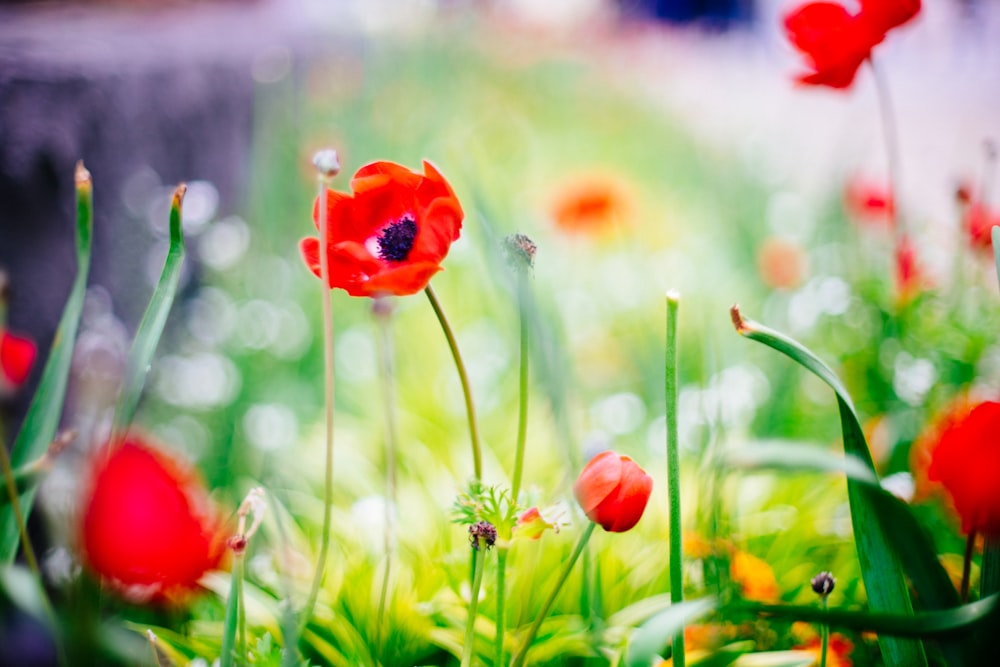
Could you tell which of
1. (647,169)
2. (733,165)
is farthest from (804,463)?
(647,169)

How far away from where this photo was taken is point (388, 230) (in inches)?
24.8

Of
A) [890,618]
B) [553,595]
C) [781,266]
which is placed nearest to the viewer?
[890,618]

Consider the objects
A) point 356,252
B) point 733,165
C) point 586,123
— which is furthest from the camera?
point 586,123

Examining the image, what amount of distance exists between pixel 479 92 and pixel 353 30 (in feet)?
1.91

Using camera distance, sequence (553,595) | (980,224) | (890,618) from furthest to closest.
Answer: (980,224) → (553,595) → (890,618)

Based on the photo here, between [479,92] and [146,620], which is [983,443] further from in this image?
[479,92]

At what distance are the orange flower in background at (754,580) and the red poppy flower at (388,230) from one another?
47 centimetres

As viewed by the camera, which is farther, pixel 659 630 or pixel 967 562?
pixel 967 562

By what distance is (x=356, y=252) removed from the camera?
0.54 meters

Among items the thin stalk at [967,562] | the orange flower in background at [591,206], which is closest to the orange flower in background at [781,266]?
the orange flower in background at [591,206]

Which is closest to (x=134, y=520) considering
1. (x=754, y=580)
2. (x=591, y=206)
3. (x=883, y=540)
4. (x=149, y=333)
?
(x=149, y=333)

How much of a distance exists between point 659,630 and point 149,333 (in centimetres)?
40

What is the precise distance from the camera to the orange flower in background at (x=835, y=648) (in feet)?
2.36

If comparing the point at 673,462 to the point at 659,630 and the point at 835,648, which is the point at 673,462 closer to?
the point at 659,630
